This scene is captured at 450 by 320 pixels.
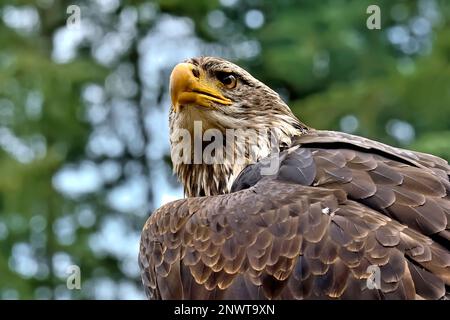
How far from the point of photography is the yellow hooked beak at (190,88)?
4.34 metres

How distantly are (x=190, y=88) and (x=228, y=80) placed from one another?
0.27 metres

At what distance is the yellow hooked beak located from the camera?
4340mm

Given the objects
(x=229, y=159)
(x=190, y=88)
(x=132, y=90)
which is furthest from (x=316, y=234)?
(x=132, y=90)

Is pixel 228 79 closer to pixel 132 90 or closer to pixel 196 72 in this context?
pixel 196 72

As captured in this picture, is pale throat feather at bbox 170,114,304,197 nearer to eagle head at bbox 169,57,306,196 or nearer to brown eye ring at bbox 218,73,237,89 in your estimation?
eagle head at bbox 169,57,306,196

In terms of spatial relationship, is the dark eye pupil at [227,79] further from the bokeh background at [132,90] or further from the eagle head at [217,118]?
the bokeh background at [132,90]

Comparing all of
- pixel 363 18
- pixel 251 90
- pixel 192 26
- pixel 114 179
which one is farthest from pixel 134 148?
pixel 251 90

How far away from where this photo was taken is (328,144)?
4.05m

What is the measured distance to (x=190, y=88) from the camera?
14.3 feet

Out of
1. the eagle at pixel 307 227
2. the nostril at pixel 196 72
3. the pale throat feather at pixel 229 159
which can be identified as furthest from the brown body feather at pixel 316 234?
the nostril at pixel 196 72

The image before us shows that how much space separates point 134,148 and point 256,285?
353 inches

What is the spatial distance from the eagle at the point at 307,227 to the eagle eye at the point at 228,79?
0.18 meters
